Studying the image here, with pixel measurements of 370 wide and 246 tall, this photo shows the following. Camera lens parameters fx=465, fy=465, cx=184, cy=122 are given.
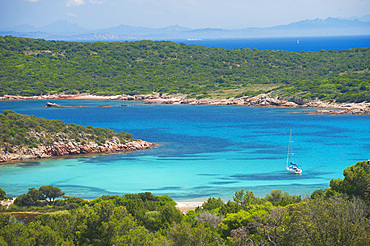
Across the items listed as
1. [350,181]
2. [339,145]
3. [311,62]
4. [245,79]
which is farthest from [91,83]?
[350,181]

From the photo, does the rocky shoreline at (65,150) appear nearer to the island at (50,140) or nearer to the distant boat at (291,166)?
the island at (50,140)

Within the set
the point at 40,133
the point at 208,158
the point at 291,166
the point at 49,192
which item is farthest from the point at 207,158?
the point at 49,192

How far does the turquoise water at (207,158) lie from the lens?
38812mm

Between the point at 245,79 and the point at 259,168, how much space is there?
244 ft

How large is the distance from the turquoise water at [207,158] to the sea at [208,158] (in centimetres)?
8

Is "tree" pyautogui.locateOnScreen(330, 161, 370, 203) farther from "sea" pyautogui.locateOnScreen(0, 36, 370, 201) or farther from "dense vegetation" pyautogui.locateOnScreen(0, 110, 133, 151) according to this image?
"dense vegetation" pyautogui.locateOnScreen(0, 110, 133, 151)

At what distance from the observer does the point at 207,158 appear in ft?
164

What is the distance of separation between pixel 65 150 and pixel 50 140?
195cm

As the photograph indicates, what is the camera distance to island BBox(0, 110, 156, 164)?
159ft

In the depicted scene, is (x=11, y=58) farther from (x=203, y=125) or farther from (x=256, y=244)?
(x=256, y=244)

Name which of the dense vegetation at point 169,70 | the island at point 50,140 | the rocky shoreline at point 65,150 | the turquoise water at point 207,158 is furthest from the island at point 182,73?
the island at point 50,140

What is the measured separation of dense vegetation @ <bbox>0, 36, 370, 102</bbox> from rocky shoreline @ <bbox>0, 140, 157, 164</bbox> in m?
49.3

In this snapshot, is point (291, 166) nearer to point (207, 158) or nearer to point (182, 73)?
point (207, 158)

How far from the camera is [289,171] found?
4366cm
